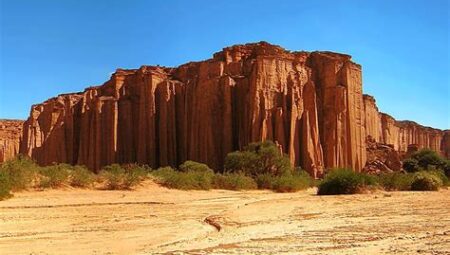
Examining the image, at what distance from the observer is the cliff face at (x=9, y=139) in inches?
3676

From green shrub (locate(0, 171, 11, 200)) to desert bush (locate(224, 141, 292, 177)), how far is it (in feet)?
77.6

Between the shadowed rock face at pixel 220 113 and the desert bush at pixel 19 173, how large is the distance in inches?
1171

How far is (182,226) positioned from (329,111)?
46414mm

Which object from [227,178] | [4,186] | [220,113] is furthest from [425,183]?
[220,113]

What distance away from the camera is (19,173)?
24.8 meters

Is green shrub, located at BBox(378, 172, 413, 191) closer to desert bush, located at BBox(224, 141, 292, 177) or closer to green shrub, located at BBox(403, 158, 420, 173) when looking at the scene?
desert bush, located at BBox(224, 141, 292, 177)

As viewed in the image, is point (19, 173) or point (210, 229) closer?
point (210, 229)

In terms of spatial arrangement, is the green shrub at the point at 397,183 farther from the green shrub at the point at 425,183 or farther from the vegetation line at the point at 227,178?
the green shrub at the point at 425,183

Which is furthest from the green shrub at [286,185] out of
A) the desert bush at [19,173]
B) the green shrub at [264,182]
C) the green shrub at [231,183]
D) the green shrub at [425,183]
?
the desert bush at [19,173]

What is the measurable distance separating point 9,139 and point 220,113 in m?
55.1

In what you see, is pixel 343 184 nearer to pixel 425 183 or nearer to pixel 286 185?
pixel 286 185

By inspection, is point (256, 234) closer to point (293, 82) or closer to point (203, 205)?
point (203, 205)

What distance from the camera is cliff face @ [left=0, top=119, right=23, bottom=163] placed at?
9338 centimetres

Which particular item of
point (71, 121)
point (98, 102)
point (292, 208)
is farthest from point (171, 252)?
point (71, 121)
